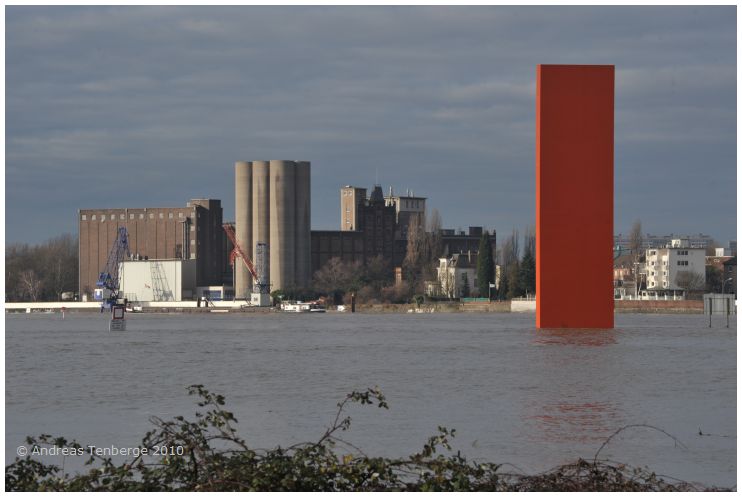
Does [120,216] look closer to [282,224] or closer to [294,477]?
[282,224]

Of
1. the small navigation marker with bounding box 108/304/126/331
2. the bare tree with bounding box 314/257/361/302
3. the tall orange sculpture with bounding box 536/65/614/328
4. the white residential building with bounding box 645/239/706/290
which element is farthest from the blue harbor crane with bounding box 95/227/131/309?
the tall orange sculpture with bounding box 536/65/614/328

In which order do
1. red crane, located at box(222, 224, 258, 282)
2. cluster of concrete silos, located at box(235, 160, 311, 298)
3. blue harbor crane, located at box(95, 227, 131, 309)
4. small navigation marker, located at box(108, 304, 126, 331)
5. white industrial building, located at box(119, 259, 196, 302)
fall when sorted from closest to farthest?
small navigation marker, located at box(108, 304, 126, 331)
blue harbor crane, located at box(95, 227, 131, 309)
red crane, located at box(222, 224, 258, 282)
white industrial building, located at box(119, 259, 196, 302)
cluster of concrete silos, located at box(235, 160, 311, 298)

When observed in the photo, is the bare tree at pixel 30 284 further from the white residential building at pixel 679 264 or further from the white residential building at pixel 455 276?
the white residential building at pixel 679 264

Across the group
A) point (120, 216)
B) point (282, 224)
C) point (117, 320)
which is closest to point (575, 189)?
point (117, 320)

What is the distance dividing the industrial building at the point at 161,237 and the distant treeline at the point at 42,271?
247cm

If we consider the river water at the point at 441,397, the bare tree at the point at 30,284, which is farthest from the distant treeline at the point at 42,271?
the river water at the point at 441,397

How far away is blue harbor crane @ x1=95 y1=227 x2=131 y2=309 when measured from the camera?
103 metres

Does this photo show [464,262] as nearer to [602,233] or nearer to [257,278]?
[257,278]

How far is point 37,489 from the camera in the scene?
21.2 feet

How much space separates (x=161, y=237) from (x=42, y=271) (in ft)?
41.7

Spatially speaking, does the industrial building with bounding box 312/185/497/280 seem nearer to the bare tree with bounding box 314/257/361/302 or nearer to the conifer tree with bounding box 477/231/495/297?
the bare tree with bounding box 314/257/361/302

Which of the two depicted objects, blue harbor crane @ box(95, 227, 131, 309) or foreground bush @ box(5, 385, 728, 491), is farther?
blue harbor crane @ box(95, 227, 131, 309)

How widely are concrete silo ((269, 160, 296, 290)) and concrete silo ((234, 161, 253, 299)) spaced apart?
242 centimetres

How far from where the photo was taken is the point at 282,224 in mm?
109500
